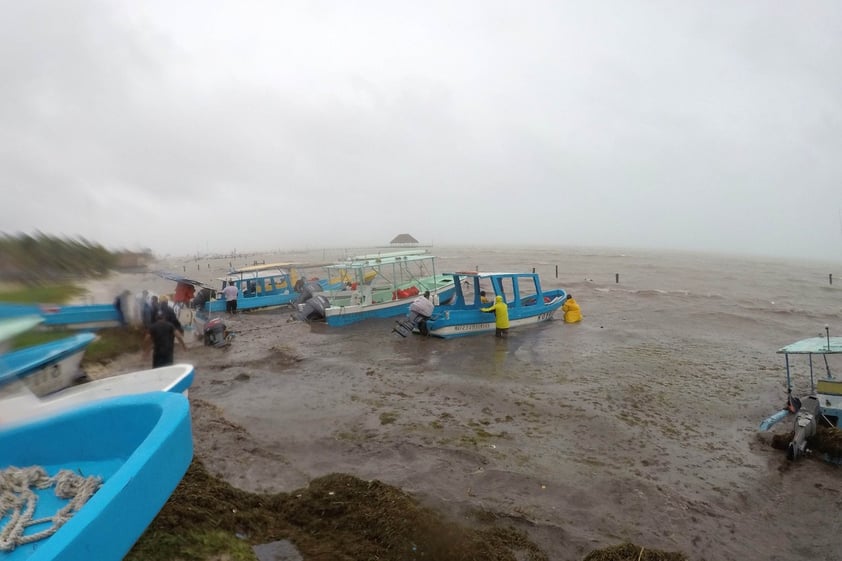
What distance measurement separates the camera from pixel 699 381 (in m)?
10.6

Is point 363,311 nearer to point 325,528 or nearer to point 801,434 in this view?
point 325,528

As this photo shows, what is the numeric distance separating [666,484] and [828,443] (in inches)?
120

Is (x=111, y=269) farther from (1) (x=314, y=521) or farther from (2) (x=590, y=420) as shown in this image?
(2) (x=590, y=420)

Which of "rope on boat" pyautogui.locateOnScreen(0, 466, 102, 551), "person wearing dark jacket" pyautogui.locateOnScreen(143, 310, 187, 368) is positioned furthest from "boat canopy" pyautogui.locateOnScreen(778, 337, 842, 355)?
"person wearing dark jacket" pyautogui.locateOnScreen(143, 310, 187, 368)

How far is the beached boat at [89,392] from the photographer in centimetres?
299

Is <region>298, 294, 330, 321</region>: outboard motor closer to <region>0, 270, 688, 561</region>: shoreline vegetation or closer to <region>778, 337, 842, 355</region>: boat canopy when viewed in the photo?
<region>0, 270, 688, 561</region>: shoreline vegetation

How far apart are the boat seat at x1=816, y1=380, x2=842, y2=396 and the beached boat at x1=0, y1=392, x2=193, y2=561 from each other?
9867mm

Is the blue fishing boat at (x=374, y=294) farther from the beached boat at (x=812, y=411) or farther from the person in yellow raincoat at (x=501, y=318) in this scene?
the beached boat at (x=812, y=411)

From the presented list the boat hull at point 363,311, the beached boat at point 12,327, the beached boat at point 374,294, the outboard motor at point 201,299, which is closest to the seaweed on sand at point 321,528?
the beached boat at point 12,327

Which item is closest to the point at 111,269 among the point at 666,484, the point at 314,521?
the point at 314,521

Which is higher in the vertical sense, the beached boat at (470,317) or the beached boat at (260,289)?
the beached boat at (260,289)

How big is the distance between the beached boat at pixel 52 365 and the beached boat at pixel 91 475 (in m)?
3.19

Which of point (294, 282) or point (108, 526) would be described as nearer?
point (108, 526)

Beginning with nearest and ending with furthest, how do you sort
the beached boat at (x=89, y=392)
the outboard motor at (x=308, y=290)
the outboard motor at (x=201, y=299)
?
the beached boat at (x=89, y=392) → the outboard motor at (x=201, y=299) → the outboard motor at (x=308, y=290)
